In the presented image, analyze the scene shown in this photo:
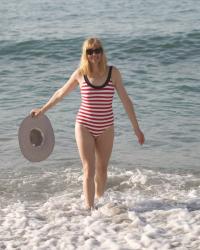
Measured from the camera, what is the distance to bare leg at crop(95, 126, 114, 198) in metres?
6.80

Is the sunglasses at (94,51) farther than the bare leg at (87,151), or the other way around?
the bare leg at (87,151)

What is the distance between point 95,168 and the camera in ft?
23.0

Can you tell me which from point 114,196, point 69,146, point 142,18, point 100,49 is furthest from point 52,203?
point 142,18

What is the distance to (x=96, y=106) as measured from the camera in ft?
21.7

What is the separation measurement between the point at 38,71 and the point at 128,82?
3.80m

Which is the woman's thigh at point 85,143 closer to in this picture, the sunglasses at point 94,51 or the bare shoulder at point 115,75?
the bare shoulder at point 115,75

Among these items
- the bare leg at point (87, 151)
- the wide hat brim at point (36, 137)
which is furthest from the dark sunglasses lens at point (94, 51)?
the wide hat brim at point (36, 137)

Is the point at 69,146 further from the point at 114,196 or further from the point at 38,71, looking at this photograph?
the point at 38,71

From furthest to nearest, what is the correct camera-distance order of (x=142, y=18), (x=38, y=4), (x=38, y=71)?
1. (x=38, y=4)
2. (x=142, y=18)
3. (x=38, y=71)

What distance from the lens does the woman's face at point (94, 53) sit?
6.45 meters

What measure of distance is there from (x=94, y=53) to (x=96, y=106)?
582 millimetres

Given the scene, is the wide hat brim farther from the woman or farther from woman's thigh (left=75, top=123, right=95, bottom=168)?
woman's thigh (left=75, top=123, right=95, bottom=168)

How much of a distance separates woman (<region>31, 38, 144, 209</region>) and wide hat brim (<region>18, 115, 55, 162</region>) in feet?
1.35

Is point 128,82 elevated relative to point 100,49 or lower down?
lower down
